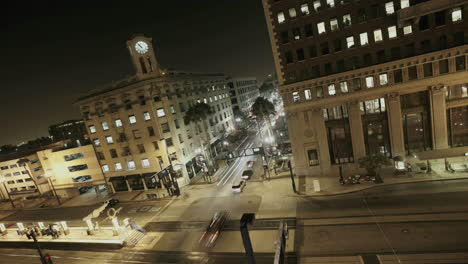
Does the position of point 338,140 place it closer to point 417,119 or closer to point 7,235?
point 417,119

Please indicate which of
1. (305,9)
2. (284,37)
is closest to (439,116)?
(305,9)

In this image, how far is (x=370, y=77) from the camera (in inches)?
1391

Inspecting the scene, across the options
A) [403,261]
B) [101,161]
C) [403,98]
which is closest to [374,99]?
[403,98]

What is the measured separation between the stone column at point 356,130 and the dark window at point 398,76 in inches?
237

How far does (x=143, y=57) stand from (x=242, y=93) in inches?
2595

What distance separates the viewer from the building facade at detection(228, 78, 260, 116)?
320 feet

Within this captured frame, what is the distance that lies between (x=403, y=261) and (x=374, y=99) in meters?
24.3

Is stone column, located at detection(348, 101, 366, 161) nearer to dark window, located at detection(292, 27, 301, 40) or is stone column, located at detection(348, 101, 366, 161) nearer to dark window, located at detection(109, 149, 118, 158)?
dark window, located at detection(292, 27, 301, 40)

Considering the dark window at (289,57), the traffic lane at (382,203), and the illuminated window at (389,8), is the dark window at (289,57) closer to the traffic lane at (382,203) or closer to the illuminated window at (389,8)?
the illuminated window at (389,8)

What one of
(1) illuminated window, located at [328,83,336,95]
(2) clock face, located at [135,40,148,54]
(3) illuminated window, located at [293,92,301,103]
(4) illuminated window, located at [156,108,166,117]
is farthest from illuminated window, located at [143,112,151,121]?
(1) illuminated window, located at [328,83,336,95]

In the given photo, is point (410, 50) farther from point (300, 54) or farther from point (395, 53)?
point (300, 54)

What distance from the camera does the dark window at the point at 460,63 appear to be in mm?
32000

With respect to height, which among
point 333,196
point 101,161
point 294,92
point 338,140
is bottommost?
point 333,196

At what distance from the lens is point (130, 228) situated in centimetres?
3256
